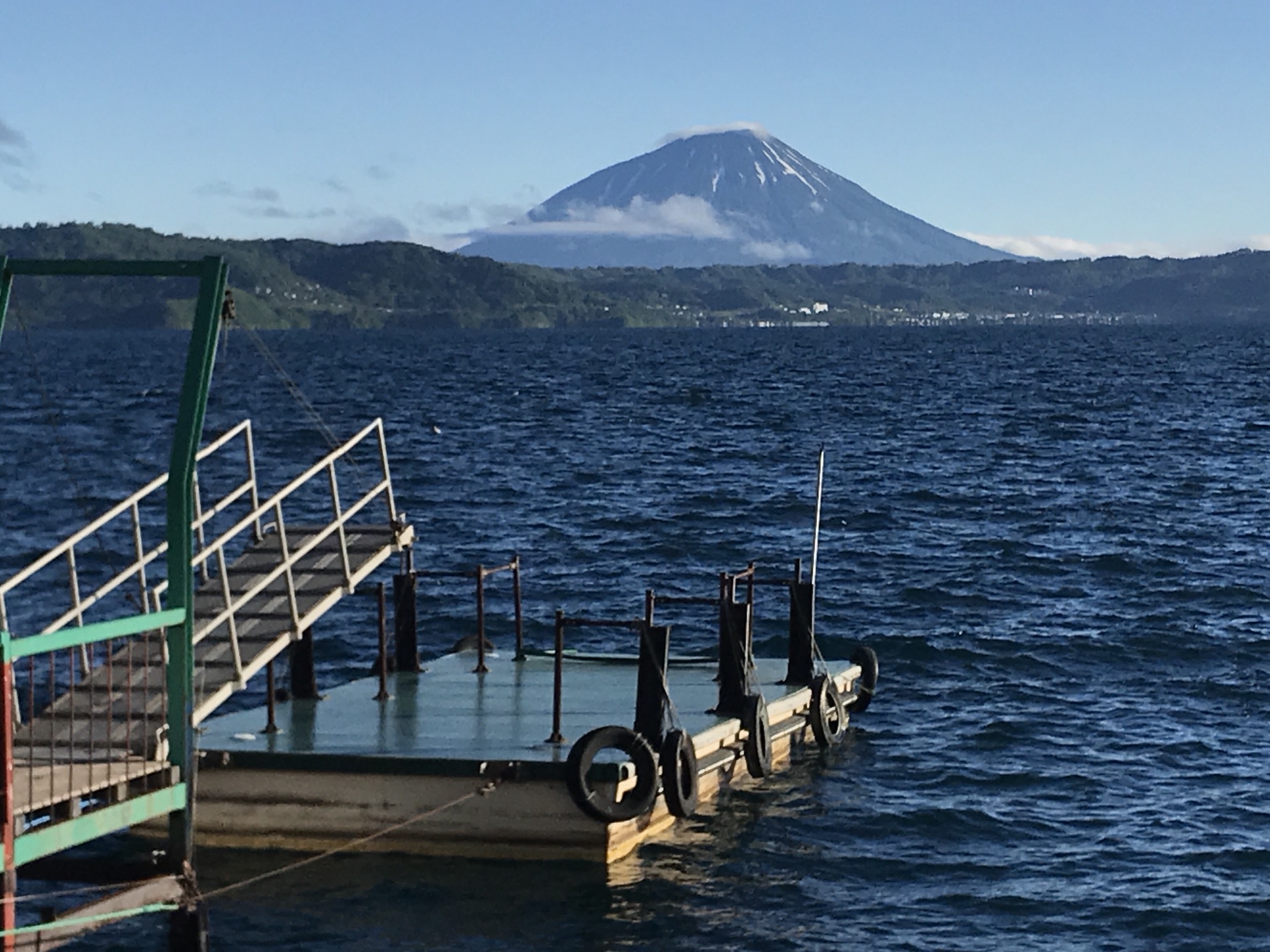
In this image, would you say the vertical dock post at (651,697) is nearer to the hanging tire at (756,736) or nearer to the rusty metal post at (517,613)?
the hanging tire at (756,736)

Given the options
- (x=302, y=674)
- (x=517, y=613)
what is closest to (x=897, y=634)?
(x=517, y=613)

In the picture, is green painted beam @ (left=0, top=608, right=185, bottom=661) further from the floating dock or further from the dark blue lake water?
the dark blue lake water

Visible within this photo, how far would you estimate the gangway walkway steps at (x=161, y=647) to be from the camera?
16406 mm

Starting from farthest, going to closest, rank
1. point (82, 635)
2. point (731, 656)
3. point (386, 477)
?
point (731, 656), point (386, 477), point (82, 635)

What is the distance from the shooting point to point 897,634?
3469 centimetres

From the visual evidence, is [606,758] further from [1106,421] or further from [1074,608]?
[1106,421]

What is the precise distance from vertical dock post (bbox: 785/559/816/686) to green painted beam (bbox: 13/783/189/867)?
10.9 m

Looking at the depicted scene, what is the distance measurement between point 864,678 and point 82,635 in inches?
597

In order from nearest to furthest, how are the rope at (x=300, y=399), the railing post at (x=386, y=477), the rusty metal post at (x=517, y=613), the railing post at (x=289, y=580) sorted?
the rope at (x=300, y=399), the railing post at (x=289, y=580), the railing post at (x=386, y=477), the rusty metal post at (x=517, y=613)

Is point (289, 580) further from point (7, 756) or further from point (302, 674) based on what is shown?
point (7, 756)

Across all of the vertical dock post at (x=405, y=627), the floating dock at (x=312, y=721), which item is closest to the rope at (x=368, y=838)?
the floating dock at (x=312, y=721)

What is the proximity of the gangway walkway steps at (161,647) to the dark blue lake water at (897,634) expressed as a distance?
8.15 feet

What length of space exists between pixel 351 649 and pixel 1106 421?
58566 mm

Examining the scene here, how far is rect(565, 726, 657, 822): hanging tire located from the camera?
65.0 ft
